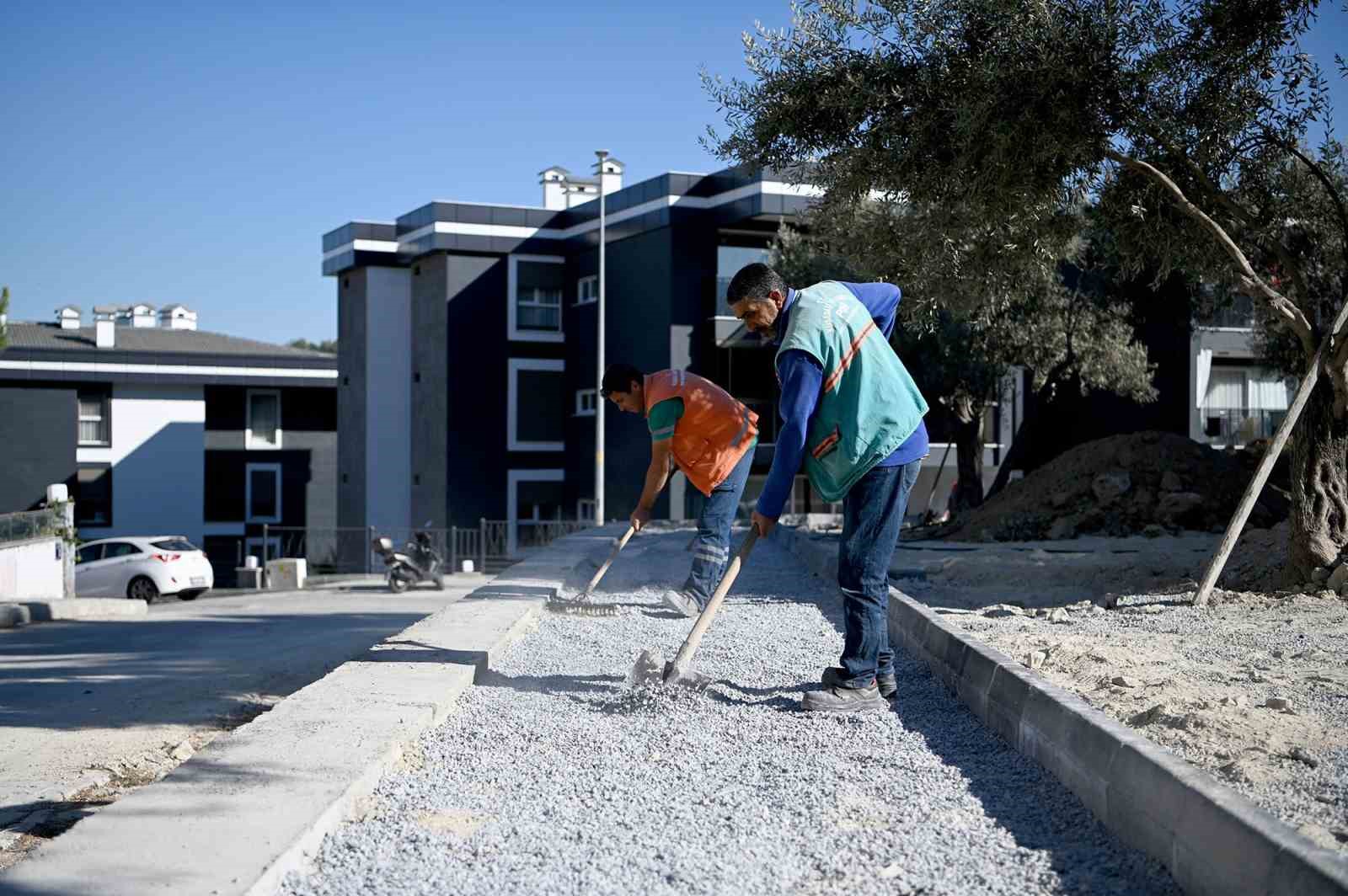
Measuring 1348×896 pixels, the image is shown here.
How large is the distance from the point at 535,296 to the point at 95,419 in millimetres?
14910

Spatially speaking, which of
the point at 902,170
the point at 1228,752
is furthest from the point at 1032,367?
the point at 1228,752

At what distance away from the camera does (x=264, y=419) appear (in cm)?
4203

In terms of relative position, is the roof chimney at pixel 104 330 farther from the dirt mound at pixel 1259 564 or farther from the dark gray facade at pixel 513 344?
the dirt mound at pixel 1259 564

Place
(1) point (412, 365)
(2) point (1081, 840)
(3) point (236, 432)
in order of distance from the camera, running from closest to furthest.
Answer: (2) point (1081, 840)
(1) point (412, 365)
(3) point (236, 432)

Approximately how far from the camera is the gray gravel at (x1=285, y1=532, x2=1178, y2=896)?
2969 mm

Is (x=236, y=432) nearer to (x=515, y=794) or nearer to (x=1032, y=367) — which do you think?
(x=1032, y=367)

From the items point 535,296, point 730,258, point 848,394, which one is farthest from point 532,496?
point 848,394

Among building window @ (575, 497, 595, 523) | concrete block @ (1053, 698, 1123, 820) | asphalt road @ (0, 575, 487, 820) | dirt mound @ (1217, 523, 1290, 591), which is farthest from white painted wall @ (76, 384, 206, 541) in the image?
concrete block @ (1053, 698, 1123, 820)

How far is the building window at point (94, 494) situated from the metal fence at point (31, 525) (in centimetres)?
2020

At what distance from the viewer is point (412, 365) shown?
38438 mm

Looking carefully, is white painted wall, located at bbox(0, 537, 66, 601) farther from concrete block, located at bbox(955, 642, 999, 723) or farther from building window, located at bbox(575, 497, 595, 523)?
building window, located at bbox(575, 497, 595, 523)

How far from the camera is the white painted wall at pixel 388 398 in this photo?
126ft

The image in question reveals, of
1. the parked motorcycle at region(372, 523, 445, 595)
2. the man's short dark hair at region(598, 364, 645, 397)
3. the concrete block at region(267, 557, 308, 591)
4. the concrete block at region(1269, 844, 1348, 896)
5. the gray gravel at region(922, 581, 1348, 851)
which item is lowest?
the concrete block at region(267, 557, 308, 591)

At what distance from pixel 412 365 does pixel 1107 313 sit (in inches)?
925
